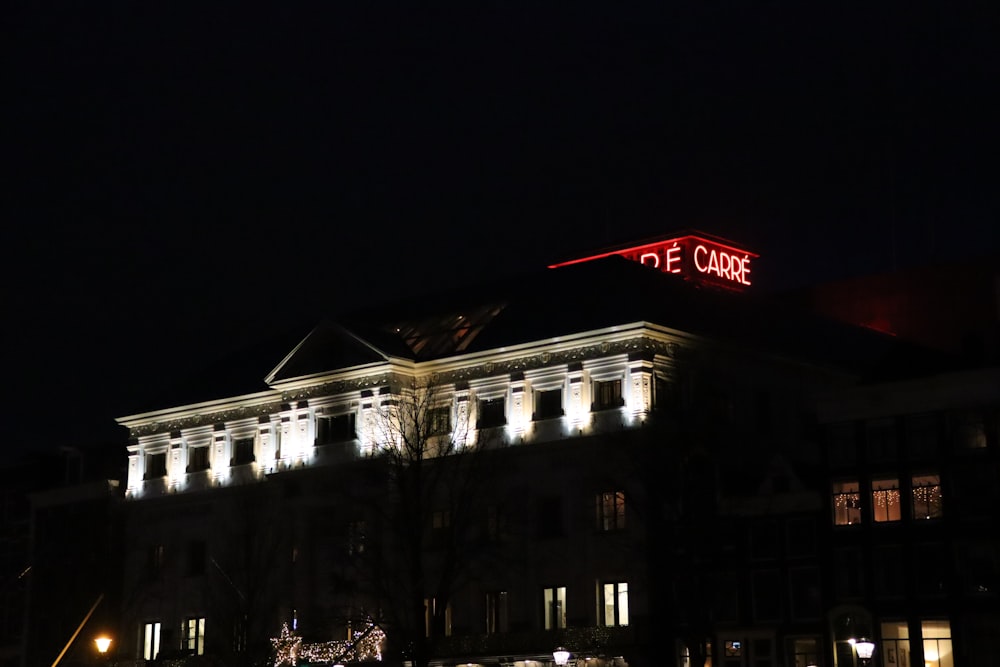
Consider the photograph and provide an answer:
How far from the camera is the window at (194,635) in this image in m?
106

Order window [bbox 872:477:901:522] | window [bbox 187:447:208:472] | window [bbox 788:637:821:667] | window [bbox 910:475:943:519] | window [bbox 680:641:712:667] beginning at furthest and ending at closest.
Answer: window [bbox 187:447:208:472]
window [bbox 680:641:712:667]
window [bbox 788:637:821:667]
window [bbox 872:477:901:522]
window [bbox 910:475:943:519]

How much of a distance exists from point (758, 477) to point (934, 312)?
30.3 meters

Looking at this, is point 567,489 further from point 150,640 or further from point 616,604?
point 150,640

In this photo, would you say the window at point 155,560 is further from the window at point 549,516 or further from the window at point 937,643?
the window at point 937,643

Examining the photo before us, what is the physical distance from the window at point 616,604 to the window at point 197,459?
33968 mm

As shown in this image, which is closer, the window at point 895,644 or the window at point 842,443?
the window at point 895,644

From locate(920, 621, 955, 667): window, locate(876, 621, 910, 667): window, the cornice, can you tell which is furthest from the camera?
the cornice

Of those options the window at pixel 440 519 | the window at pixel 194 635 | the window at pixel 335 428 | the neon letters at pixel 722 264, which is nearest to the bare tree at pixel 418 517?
the window at pixel 440 519

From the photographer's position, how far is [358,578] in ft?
317

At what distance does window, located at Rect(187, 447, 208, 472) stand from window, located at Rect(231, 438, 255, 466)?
3029 millimetres

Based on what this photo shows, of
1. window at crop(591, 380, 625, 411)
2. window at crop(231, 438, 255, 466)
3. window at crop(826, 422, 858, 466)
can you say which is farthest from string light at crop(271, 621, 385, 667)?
window at crop(826, 422, 858, 466)

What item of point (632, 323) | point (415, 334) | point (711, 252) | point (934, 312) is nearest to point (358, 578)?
point (415, 334)

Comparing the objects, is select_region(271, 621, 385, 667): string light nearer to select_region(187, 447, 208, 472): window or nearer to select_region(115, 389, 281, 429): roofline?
select_region(115, 389, 281, 429): roofline

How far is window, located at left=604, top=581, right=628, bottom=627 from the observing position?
281 feet
